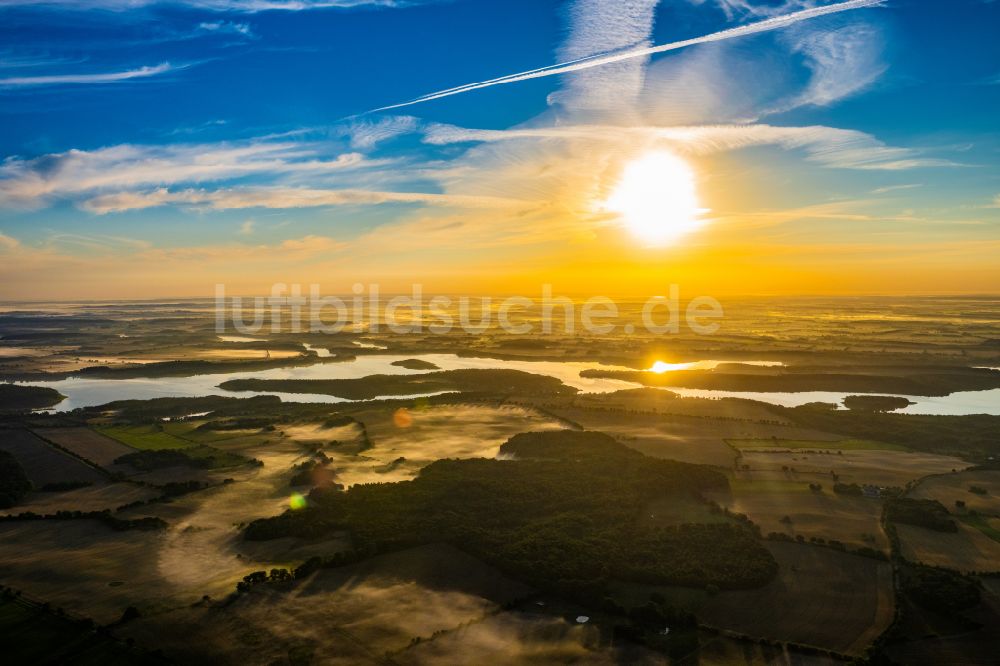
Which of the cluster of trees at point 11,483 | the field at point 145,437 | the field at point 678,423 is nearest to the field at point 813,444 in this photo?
the field at point 678,423

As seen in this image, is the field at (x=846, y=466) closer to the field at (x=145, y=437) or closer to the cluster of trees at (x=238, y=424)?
the cluster of trees at (x=238, y=424)

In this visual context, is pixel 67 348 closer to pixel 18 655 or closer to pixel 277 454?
pixel 277 454

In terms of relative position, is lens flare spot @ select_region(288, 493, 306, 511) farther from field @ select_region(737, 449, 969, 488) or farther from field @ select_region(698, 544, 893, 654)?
field @ select_region(737, 449, 969, 488)

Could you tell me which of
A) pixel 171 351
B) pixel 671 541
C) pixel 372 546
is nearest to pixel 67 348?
pixel 171 351

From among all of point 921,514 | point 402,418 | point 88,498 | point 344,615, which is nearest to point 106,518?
point 88,498

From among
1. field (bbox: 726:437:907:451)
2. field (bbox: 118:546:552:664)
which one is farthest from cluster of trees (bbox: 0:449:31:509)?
field (bbox: 726:437:907:451)

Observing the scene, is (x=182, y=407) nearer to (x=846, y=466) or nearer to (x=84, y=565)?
(x=84, y=565)
